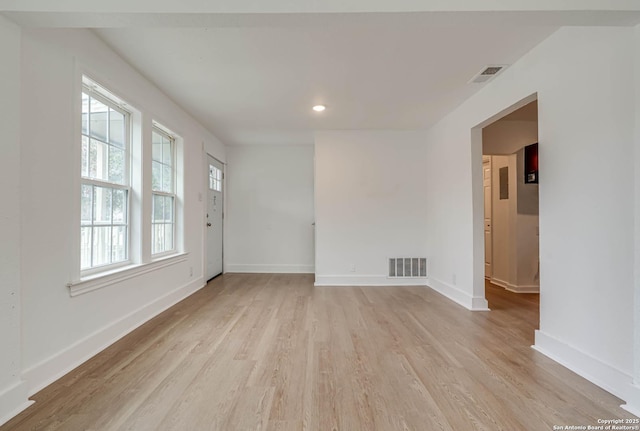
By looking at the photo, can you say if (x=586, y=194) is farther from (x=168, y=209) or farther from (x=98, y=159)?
(x=168, y=209)

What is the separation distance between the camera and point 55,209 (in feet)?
6.32

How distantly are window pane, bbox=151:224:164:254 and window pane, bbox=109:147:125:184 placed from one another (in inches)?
31.2

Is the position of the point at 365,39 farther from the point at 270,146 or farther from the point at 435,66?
the point at 270,146

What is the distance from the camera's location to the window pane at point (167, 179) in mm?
3607

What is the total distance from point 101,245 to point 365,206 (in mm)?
3410

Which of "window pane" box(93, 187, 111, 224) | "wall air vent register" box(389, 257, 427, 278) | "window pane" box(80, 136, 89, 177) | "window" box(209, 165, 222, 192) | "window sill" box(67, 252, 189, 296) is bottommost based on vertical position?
"wall air vent register" box(389, 257, 427, 278)

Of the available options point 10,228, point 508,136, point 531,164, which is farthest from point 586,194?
point 10,228

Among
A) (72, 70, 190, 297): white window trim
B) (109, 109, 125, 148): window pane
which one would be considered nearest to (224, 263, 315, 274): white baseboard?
(72, 70, 190, 297): white window trim

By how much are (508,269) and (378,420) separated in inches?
149

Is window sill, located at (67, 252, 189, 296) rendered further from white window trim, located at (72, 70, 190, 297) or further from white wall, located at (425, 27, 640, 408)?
white wall, located at (425, 27, 640, 408)

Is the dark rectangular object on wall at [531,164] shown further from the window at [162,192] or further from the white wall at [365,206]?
the window at [162,192]

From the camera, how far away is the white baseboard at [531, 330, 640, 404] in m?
1.70

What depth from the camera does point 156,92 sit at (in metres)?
3.14

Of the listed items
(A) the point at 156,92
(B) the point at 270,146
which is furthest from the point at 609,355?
(B) the point at 270,146
